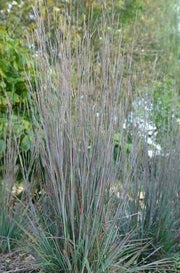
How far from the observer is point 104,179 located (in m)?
1.81

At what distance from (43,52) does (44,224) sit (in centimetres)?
103

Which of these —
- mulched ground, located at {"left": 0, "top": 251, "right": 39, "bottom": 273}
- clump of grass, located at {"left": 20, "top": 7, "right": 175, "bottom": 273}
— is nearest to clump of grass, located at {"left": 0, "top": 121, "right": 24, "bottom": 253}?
mulched ground, located at {"left": 0, "top": 251, "right": 39, "bottom": 273}

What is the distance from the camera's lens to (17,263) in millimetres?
2234

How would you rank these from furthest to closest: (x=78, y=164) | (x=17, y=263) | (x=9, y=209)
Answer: (x=9, y=209), (x=17, y=263), (x=78, y=164)

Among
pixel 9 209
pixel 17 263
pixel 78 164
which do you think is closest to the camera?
pixel 78 164

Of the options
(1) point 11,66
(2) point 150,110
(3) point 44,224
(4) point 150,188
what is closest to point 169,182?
(4) point 150,188

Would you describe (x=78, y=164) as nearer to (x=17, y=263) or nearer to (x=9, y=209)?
(x=17, y=263)

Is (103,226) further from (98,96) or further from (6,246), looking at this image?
(6,246)

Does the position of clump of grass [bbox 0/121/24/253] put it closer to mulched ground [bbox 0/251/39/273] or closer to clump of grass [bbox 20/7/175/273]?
mulched ground [bbox 0/251/39/273]

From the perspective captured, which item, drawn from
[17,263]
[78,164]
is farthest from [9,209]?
[78,164]

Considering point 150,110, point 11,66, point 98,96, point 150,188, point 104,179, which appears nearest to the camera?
point 104,179

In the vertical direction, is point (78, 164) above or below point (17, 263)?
above

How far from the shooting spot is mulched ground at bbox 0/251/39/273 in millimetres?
2000

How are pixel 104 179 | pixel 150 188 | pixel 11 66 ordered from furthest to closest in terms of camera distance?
pixel 11 66
pixel 150 188
pixel 104 179
